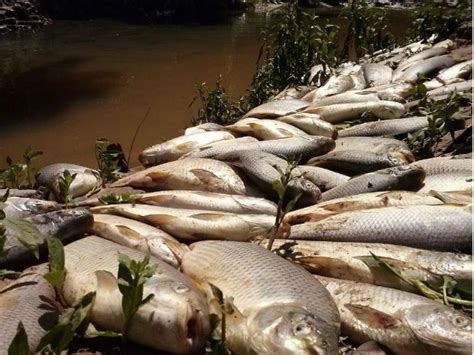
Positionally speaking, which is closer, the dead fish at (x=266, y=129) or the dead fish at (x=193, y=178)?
the dead fish at (x=193, y=178)

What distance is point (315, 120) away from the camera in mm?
5613

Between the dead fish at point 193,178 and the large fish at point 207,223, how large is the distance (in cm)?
58

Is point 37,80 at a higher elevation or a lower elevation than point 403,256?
lower

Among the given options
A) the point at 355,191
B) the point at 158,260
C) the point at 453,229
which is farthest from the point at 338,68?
the point at 158,260

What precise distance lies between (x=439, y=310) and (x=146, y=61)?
13.4 m

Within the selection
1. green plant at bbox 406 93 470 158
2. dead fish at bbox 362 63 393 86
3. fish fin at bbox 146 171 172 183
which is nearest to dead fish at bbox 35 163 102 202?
fish fin at bbox 146 171 172 183

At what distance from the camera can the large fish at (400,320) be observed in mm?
2459

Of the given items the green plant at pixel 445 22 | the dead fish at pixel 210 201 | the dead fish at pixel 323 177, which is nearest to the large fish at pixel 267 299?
the dead fish at pixel 210 201

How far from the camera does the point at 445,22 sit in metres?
9.83

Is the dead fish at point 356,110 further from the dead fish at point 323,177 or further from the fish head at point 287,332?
the fish head at point 287,332

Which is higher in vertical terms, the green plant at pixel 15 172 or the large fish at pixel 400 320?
the large fish at pixel 400 320

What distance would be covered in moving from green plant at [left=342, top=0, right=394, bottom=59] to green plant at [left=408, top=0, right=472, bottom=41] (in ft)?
2.21

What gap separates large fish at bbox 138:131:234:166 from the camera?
541cm

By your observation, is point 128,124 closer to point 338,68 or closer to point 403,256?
point 338,68
